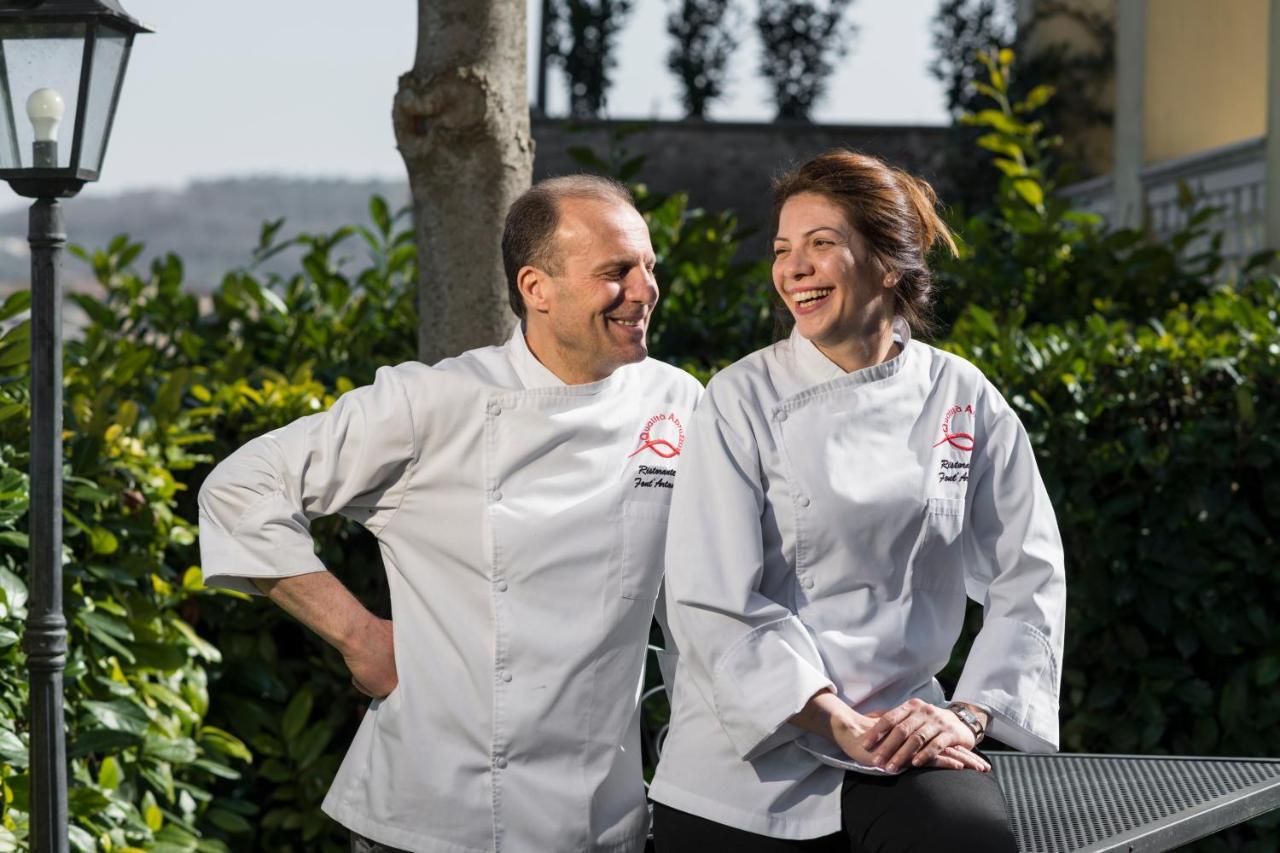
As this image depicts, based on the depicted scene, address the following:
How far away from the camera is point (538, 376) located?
101 inches

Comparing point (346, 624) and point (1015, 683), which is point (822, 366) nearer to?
point (1015, 683)

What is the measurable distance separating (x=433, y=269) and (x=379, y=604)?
2.64 feet

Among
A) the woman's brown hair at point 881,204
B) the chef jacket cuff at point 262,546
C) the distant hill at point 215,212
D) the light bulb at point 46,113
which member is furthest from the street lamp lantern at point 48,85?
the distant hill at point 215,212

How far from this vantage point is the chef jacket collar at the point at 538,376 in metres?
2.55

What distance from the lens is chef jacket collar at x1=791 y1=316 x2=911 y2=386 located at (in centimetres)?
230

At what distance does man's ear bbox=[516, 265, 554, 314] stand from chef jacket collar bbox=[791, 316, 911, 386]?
43 centimetres

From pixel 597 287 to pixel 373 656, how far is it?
2.27ft

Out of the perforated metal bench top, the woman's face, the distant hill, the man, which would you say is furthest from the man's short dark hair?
the distant hill

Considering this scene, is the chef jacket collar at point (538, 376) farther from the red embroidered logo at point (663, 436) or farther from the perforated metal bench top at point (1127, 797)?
the perforated metal bench top at point (1127, 797)

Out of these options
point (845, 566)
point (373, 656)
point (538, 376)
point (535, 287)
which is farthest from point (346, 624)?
point (845, 566)

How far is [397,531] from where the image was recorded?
257cm

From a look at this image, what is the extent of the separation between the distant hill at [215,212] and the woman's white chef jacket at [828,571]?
32.7 meters

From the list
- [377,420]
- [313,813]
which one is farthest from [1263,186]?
[377,420]

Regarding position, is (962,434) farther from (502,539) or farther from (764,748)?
(502,539)
